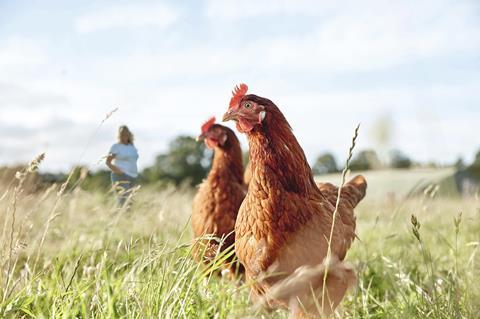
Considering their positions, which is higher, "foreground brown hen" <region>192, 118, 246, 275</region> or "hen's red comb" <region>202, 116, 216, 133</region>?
"hen's red comb" <region>202, 116, 216, 133</region>

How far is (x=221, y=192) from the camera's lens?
12.7 feet

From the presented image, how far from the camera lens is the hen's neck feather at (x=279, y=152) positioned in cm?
251

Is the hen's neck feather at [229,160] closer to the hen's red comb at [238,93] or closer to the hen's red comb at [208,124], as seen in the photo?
the hen's red comb at [208,124]

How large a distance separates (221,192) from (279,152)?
4.65 ft

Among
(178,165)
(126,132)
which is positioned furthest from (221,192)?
(178,165)

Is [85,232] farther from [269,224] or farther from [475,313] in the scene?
[475,313]

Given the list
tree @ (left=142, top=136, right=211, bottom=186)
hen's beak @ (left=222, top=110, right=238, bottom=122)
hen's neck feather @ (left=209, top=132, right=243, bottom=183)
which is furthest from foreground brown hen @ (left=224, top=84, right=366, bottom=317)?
tree @ (left=142, top=136, right=211, bottom=186)

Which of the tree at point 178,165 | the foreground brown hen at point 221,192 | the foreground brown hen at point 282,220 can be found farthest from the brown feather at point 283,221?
the tree at point 178,165

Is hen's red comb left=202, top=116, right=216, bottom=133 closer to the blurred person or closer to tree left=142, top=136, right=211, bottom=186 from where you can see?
the blurred person

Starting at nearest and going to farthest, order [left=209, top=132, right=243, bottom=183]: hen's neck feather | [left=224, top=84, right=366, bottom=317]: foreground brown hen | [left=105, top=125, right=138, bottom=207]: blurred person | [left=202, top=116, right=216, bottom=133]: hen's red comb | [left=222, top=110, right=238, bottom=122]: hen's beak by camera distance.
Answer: [left=224, top=84, right=366, bottom=317]: foreground brown hen → [left=222, top=110, right=238, bottom=122]: hen's beak → [left=105, top=125, right=138, bottom=207]: blurred person → [left=209, top=132, right=243, bottom=183]: hen's neck feather → [left=202, top=116, right=216, bottom=133]: hen's red comb

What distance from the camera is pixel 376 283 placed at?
12.1 feet

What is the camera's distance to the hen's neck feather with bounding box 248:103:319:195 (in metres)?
2.51

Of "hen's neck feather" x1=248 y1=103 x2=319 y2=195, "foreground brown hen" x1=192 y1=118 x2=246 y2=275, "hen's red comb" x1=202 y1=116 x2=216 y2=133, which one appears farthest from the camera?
"hen's red comb" x1=202 y1=116 x2=216 y2=133

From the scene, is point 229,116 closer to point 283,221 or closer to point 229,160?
point 283,221
